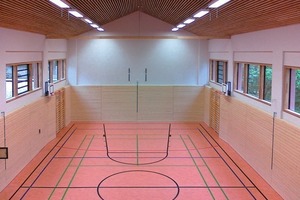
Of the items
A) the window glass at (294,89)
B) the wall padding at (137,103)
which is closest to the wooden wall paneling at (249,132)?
the window glass at (294,89)

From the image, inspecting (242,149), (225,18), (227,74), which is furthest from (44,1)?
(227,74)

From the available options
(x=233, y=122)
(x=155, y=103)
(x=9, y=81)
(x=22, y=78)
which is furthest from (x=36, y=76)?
(x=233, y=122)

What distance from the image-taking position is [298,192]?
25.5 feet


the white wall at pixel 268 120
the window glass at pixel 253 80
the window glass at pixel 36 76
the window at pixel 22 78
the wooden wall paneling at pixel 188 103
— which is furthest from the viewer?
the wooden wall paneling at pixel 188 103

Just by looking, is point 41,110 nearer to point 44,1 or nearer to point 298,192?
point 44,1

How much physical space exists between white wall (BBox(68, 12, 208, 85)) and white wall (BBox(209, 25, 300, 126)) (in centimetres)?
453

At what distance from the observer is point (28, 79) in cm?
1230

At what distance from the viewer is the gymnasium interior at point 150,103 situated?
8.64m

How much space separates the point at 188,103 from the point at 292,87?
9179mm

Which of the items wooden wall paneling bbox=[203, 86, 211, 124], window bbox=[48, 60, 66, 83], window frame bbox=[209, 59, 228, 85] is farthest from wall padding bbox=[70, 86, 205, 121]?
window bbox=[48, 60, 66, 83]

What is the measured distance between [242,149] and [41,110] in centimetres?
670

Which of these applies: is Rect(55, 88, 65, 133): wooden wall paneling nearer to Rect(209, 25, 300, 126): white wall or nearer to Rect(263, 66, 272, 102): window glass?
Rect(209, 25, 300, 126): white wall

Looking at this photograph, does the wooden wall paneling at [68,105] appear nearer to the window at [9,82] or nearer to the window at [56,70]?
the window at [56,70]

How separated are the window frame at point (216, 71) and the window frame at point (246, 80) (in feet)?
4.46
